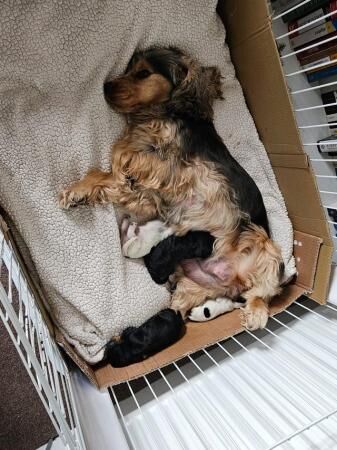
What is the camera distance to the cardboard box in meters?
1.66

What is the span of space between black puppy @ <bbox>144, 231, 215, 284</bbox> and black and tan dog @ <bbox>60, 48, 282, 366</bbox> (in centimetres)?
3

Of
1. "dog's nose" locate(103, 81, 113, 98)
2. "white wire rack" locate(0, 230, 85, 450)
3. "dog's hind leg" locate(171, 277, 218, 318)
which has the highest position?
"dog's nose" locate(103, 81, 113, 98)

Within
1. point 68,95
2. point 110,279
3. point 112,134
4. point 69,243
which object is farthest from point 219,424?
point 68,95

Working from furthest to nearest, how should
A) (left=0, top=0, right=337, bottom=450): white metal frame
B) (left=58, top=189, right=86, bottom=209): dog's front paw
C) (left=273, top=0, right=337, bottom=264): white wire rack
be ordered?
(left=273, top=0, right=337, bottom=264): white wire rack
(left=58, top=189, right=86, bottom=209): dog's front paw
(left=0, top=0, right=337, bottom=450): white metal frame

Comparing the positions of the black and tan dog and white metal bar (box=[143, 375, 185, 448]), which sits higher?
the black and tan dog

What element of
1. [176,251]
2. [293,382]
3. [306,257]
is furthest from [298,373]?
[176,251]

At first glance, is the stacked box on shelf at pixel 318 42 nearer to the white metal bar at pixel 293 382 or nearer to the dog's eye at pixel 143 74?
the dog's eye at pixel 143 74

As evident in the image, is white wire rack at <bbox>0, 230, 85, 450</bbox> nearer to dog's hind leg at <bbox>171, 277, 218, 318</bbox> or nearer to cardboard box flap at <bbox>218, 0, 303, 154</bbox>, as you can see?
dog's hind leg at <bbox>171, 277, 218, 318</bbox>

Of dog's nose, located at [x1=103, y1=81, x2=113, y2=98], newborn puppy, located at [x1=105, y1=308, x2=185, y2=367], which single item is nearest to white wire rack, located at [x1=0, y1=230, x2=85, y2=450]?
newborn puppy, located at [x1=105, y1=308, x2=185, y2=367]

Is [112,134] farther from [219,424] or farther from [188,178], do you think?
[219,424]

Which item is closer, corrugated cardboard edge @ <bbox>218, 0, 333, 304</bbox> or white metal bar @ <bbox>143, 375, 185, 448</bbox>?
white metal bar @ <bbox>143, 375, 185, 448</bbox>

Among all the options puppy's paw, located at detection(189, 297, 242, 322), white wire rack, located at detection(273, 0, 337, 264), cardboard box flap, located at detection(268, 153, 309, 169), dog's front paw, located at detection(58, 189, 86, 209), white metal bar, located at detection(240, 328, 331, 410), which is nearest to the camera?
white metal bar, located at detection(240, 328, 331, 410)

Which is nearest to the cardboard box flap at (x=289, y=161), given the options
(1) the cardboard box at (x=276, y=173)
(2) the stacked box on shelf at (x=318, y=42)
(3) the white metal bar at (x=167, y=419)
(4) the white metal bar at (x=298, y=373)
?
(1) the cardboard box at (x=276, y=173)

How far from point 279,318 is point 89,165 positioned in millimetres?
1091
